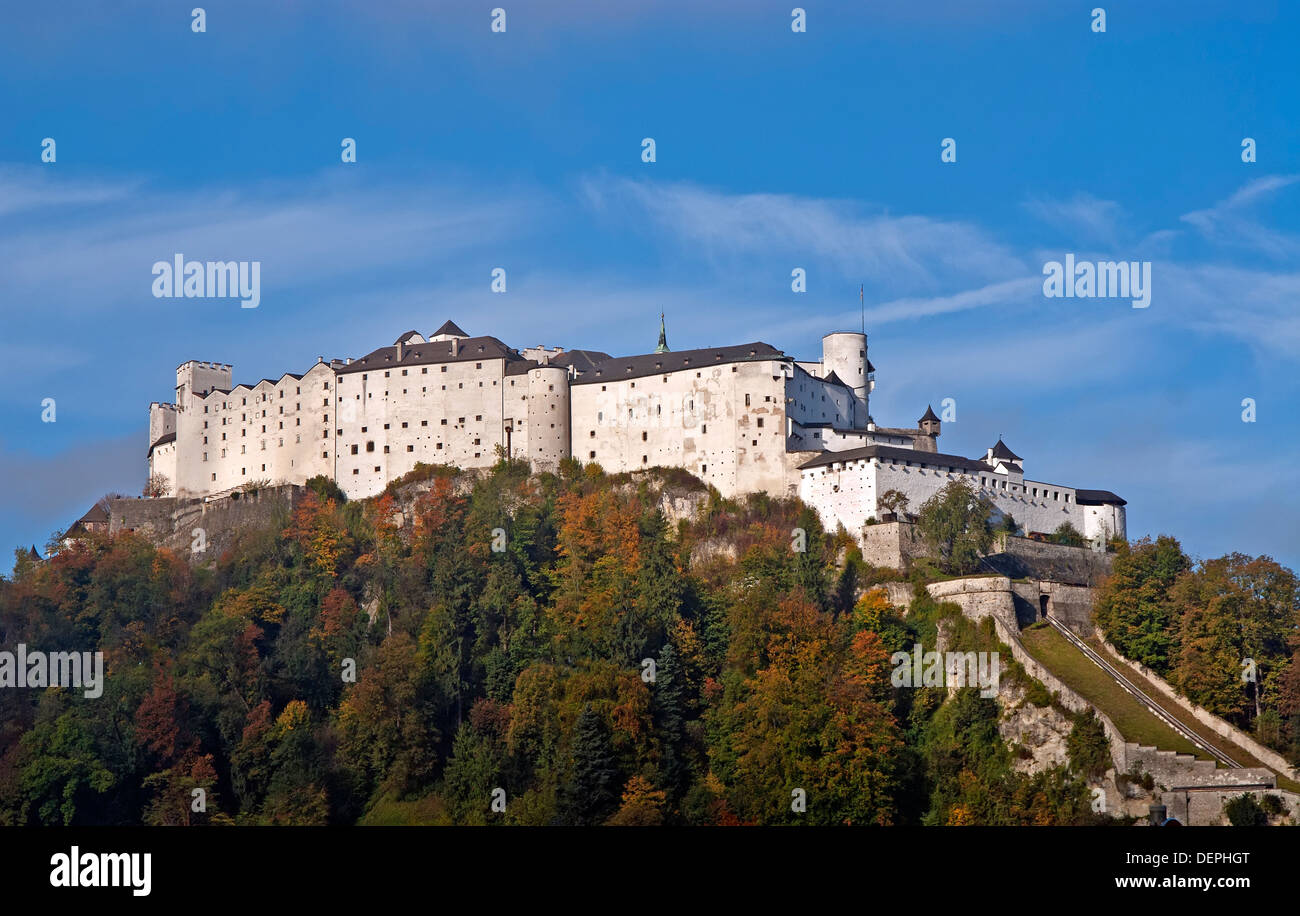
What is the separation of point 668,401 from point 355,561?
17.9 m

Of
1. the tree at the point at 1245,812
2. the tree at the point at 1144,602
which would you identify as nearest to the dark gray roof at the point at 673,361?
the tree at the point at 1144,602

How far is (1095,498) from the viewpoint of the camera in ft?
302

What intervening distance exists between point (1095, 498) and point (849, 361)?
1563 centimetres

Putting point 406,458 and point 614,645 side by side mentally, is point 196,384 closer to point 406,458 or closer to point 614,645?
point 406,458

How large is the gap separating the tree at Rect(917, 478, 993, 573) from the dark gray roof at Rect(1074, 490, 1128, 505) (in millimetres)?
10301

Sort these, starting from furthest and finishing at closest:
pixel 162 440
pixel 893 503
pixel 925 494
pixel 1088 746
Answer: pixel 162 440 < pixel 925 494 < pixel 893 503 < pixel 1088 746

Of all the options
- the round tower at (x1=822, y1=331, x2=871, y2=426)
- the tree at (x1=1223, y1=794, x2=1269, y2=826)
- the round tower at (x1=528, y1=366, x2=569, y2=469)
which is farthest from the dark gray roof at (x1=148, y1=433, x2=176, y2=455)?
the tree at (x1=1223, y1=794, x2=1269, y2=826)

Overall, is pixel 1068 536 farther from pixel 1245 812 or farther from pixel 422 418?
pixel 422 418

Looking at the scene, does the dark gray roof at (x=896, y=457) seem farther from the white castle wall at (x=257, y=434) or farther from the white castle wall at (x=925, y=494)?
the white castle wall at (x=257, y=434)

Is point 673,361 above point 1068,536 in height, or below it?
above

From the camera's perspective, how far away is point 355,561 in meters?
91.5

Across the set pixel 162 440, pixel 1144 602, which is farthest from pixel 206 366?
pixel 1144 602

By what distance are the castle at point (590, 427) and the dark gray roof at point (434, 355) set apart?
0.13 meters
